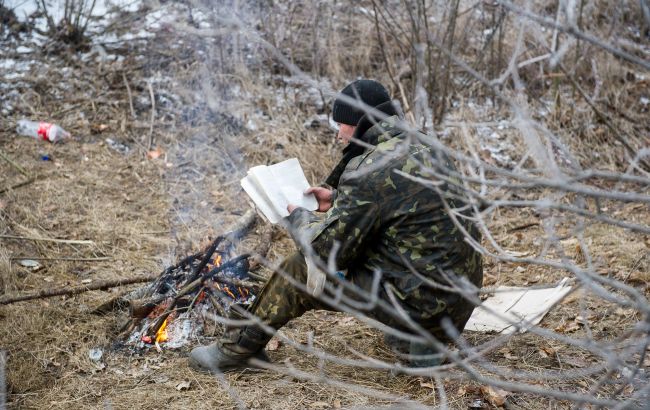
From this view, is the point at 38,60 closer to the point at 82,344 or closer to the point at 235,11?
the point at 235,11

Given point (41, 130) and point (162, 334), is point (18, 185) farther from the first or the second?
point (162, 334)

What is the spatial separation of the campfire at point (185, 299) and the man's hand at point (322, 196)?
0.88 m

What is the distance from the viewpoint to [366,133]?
3869 mm

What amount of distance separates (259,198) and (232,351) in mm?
933

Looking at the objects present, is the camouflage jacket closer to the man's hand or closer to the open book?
the open book

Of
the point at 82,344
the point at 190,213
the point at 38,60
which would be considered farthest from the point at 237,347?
the point at 38,60

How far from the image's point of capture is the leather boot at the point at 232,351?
4.14 meters

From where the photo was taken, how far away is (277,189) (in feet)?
13.7

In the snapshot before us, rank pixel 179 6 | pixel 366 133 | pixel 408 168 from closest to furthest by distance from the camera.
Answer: pixel 408 168 < pixel 366 133 < pixel 179 6

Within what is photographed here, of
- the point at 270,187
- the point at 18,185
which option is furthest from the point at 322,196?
the point at 18,185

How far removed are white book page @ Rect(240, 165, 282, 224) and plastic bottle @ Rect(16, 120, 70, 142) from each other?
14.9ft

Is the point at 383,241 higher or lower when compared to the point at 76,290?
higher

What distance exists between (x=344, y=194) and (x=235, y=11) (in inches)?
236

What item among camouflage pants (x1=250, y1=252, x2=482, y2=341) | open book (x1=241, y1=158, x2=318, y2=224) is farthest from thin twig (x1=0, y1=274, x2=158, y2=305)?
open book (x1=241, y1=158, x2=318, y2=224)
